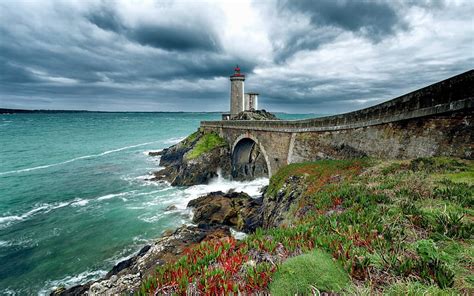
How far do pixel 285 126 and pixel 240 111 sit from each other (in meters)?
19.1

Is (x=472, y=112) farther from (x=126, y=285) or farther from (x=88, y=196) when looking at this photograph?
(x=88, y=196)

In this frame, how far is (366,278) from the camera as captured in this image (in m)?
2.91

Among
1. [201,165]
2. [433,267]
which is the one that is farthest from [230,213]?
[433,267]

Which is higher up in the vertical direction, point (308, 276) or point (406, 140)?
point (406, 140)

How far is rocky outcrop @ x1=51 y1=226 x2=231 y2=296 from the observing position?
673 cm

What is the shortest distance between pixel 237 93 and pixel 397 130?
29756mm

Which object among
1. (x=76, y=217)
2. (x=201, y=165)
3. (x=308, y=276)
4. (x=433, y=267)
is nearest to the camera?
(x=433, y=267)

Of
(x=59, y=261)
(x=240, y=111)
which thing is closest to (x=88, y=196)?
(x=59, y=261)

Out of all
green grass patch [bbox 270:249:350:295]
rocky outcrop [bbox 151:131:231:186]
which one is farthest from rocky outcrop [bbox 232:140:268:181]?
green grass patch [bbox 270:249:350:295]

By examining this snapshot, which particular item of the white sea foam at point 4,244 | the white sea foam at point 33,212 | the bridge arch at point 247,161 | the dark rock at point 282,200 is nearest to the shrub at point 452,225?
the dark rock at point 282,200

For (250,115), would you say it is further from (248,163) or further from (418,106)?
(418,106)

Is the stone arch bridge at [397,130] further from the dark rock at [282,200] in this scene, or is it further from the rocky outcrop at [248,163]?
the rocky outcrop at [248,163]

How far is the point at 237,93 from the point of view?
37.8 m

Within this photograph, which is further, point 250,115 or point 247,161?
point 250,115
